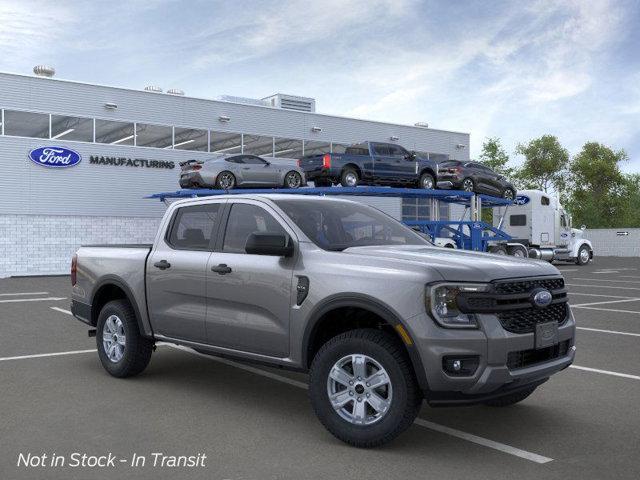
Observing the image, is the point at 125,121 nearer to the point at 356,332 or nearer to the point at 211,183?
the point at 211,183

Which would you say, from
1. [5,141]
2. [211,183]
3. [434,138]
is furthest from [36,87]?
[434,138]

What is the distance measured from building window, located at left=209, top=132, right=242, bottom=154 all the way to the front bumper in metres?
28.9

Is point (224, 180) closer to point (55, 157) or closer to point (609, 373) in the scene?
point (55, 157)

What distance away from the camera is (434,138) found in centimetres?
4097

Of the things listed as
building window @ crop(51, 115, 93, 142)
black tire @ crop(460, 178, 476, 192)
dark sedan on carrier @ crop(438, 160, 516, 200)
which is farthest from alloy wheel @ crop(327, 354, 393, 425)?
building window @ crop(51, 115, 93, 142)

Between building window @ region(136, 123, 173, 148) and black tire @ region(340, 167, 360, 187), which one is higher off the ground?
building window @ region(136, 123, 173, 148)

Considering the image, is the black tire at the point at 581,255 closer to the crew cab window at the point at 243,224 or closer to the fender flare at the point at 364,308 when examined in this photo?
the crew cab window at the point at 243,224

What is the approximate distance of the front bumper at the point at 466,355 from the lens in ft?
14.8

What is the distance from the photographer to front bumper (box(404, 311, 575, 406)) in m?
4.51

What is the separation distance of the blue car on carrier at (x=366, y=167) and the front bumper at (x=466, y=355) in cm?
1883

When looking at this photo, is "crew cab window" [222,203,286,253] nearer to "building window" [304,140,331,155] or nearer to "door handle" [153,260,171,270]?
"door handle" [153,260,171,270]

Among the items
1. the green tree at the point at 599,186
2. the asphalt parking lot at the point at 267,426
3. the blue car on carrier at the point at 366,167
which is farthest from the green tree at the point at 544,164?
the asphalt parking lot at the point at 267,426

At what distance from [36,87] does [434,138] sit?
2235cm

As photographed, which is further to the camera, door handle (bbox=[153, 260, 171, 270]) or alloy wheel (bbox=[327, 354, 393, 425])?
door handle (bbox=[153, 260, 171, 270])
